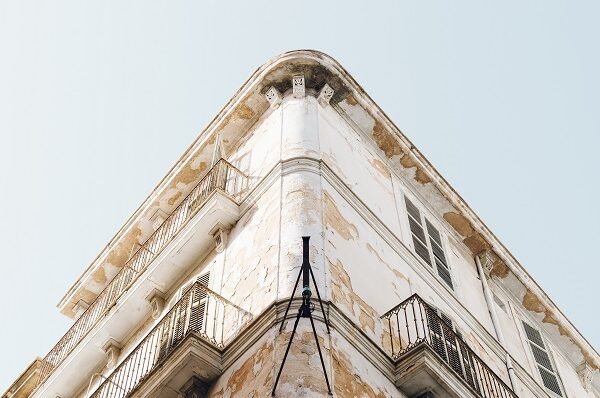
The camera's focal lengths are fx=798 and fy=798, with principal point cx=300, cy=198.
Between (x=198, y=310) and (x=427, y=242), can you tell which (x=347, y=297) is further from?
(x=427, y=242)

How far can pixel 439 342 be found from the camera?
10406 mm

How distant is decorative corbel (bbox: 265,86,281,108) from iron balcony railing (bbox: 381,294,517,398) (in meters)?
5.52

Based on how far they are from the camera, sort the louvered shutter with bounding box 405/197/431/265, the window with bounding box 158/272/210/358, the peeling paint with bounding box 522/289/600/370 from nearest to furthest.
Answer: the window with bounding box 158/272/210/358, the louvered shutter with bounding box 405/197/431/265, the peeling paint with bounding box 522/289/600/370

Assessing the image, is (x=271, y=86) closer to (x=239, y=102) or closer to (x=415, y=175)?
(x=239, y=102)

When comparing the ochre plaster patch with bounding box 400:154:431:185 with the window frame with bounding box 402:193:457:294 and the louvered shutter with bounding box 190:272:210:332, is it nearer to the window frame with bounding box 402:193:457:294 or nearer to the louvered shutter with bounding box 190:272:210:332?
the window frame with bounding box 402:193:457:294

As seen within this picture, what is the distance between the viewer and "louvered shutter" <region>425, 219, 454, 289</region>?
549 inches

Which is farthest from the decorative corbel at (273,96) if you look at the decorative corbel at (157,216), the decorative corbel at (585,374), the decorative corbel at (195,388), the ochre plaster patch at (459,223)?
the decorative corbel at (585,374)

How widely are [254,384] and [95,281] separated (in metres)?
9.55

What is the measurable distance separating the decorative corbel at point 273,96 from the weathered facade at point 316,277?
28mm

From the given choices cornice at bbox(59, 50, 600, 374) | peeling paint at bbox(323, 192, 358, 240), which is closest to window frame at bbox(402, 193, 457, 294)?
cornice at bbox(59, 50, 600, 374)

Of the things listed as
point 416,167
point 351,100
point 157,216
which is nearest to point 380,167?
point 416,167

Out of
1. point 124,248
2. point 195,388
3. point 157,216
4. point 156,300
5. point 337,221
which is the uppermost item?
point 157,216

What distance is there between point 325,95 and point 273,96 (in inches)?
38.8

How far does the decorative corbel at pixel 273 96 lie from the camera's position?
14.9 meters
